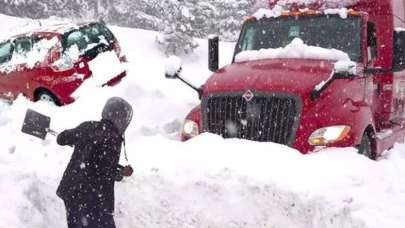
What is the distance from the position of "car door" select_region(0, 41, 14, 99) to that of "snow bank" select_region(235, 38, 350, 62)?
6.60 m

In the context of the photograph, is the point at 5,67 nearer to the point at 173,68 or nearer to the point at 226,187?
the point at 173,68

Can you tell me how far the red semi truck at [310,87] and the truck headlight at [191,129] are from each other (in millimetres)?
13

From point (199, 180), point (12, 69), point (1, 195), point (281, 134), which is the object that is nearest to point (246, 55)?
point (281, 134)

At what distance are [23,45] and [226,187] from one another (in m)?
7.93

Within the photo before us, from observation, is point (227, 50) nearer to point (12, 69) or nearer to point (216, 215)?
point (12, 69)

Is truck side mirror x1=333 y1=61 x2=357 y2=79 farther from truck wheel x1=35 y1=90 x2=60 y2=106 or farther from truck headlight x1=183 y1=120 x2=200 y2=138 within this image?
truck wheel x1=35 y1=90 x2=60 y2=106

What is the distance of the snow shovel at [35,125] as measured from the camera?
604 cm

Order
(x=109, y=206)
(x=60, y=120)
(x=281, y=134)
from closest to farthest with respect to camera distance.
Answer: (x=109, y=206) < (x=281, y=134) < (x=60, y=120)

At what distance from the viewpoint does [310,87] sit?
6.50m

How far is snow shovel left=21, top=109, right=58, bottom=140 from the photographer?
604 centimetres

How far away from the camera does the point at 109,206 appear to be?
5152 mm

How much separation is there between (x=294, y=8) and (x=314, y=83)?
2.89m

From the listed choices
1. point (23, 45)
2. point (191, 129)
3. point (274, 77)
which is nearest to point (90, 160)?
point (191, 129)

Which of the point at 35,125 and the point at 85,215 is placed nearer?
the point at 85,215
